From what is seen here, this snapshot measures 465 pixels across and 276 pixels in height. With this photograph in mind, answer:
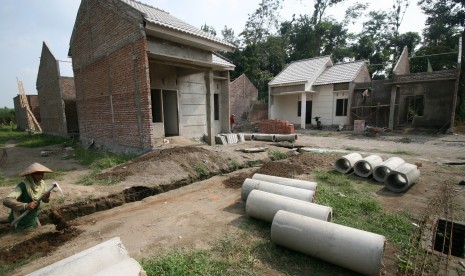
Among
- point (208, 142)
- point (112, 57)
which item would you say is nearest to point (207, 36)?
point (112, 57)

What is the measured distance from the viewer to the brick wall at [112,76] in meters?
7.93

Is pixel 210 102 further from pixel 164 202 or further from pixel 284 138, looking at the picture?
pixel 164 202

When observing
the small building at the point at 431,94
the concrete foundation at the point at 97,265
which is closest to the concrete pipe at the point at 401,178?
the concrete foundation at the point at 97,265

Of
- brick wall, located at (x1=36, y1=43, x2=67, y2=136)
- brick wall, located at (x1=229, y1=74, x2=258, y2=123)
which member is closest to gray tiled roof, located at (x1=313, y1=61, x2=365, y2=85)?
brick wall, located at (x1=229, y1=74, x2=258, y2=123)

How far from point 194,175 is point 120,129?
454 centimetres

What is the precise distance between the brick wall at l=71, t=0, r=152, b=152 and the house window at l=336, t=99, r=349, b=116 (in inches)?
660

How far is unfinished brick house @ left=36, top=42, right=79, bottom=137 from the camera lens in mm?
15427

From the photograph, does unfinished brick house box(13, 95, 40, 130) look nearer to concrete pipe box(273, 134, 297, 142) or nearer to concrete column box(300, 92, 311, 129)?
concrete pipe box(273, 134, 297, 142)

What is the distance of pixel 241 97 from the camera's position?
25312 millimetres

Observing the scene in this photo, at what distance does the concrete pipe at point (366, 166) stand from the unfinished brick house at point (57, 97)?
1628 cm

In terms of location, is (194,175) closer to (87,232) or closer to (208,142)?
(87,232)

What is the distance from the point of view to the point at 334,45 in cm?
3294

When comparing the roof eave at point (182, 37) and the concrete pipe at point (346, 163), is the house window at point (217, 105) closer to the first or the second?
the roof eave at point (182, 37)

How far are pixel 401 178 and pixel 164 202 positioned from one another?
18.9 ft
